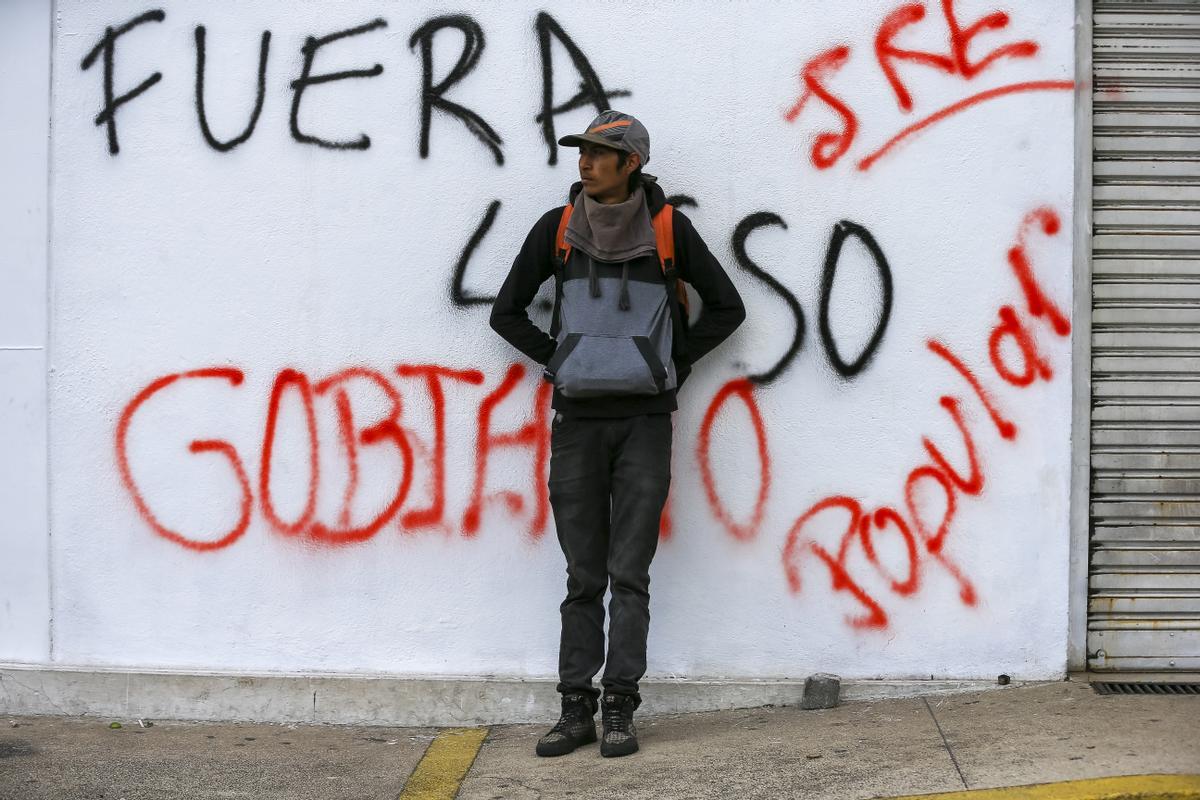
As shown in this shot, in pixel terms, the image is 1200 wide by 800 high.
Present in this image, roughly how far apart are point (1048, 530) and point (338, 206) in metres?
2.82

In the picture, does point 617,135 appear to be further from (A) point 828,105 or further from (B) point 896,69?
(B) point 896,69

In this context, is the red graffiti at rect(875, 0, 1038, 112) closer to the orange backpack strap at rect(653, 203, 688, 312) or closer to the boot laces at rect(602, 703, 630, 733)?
the orange backpack strap at rect(653, 203, 688, 312)

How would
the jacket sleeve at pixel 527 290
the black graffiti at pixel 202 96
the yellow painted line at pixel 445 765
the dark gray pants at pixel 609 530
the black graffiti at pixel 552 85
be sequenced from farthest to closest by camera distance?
the black graffiti at pixel 202 96
the black graffiti at pixel 552 85
the jacket sleeve at pixel 527 290
the dark gray pants at pixel 609 530
the yellow painted line at pixel 445 765

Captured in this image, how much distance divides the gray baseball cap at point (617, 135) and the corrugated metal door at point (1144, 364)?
169 cm

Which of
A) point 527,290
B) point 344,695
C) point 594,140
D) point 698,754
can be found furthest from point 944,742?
point 594,140

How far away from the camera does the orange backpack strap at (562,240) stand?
4820 mm

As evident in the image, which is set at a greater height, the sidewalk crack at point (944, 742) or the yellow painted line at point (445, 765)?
the sidewalk crack at point (944, 742)

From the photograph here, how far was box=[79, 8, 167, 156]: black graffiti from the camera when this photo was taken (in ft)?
17.3

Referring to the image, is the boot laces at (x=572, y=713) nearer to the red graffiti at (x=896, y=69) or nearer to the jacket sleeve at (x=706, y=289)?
the jacket sleeve at (x=706, y=289)

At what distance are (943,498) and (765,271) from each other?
1.04 metres

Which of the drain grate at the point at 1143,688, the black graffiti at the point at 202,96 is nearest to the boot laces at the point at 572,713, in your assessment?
the drain grate at the point at 1143,688

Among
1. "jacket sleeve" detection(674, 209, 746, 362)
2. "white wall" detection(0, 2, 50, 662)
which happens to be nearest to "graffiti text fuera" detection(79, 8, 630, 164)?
"white wall" detection(0, 2, 50, 662)

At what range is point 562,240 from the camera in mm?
4836

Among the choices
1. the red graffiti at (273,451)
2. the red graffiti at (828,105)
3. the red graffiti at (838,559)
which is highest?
the red graffiti at (828,105)
